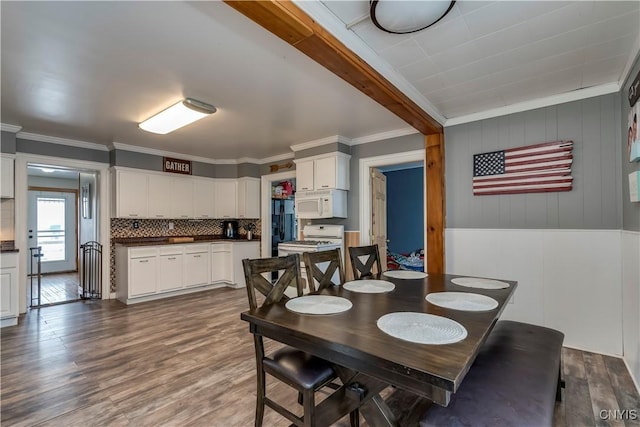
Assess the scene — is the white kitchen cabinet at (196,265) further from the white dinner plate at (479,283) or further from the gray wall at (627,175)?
the gray wall at (627,175)

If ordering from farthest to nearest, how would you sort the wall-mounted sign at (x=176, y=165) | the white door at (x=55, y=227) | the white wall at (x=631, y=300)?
the white door at (x=55, y=227), the wall-mounted sign at (x=176, y=165), the white wall at (x=631, y=300)

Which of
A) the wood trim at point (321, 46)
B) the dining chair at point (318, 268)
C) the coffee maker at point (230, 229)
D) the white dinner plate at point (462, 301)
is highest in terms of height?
the wood trim at point (321, 46)

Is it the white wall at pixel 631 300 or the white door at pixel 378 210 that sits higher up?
the white door at pixel 378 210

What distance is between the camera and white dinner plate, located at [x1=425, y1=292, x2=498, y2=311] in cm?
162

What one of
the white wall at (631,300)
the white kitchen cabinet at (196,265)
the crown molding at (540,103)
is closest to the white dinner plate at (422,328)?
the white wall at (631,300)

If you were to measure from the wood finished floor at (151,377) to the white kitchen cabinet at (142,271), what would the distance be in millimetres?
759

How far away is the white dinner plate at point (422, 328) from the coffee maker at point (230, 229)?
492cm

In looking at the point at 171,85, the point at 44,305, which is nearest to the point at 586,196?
the point at 171,85

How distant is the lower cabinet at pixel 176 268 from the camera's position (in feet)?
14.6

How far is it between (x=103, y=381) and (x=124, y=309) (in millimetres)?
2160

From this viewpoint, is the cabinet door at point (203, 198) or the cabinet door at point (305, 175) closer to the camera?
the cabinet door at point (305, 175)

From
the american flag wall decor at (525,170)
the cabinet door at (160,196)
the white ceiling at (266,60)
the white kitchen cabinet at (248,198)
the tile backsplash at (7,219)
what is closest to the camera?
the white ceiling at (266,60)

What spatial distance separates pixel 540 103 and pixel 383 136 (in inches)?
69.2

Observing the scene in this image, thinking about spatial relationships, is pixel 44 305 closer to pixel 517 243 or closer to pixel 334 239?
pixel 334 239
